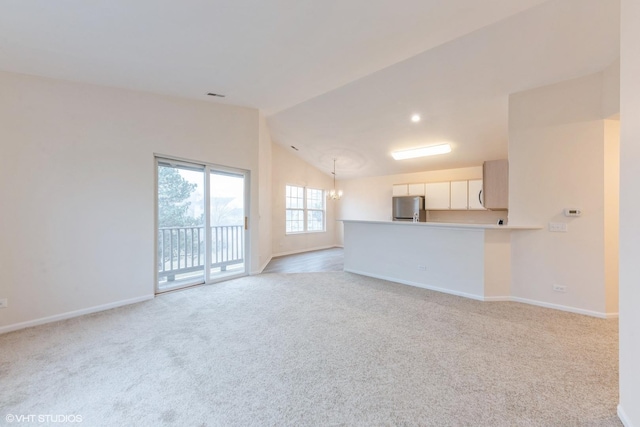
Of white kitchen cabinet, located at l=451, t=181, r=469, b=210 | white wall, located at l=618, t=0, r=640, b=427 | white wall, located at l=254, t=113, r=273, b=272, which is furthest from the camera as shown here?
white kitchen cabinet, located at l=451, t=181, r=469, b=210

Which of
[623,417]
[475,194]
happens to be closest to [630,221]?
[623,417]

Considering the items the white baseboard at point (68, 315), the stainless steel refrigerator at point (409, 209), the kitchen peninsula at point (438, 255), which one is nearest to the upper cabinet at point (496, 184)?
the kitchen peninsula at point (438, 255)

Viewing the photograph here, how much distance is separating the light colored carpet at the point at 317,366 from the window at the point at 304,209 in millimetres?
4770

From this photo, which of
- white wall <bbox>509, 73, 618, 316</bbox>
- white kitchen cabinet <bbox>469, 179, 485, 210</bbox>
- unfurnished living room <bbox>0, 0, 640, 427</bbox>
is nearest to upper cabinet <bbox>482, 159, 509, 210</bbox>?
unfurnished living room <bbox>0, 0, 640, 427</bbox>

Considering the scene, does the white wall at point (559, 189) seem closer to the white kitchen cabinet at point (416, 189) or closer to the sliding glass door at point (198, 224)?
the white kitchen cabinet at point (416, 189)

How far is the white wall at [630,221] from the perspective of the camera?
1481 mm

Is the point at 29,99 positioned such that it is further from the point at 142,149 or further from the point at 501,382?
the point at 501,382

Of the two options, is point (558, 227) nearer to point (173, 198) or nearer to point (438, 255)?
point (438, 255)

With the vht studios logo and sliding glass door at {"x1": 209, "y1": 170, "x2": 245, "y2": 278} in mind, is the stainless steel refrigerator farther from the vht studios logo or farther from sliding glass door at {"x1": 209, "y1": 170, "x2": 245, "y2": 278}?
the vht studios logo

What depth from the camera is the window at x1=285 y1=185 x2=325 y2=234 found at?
8109 mm

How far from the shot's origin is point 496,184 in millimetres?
5133

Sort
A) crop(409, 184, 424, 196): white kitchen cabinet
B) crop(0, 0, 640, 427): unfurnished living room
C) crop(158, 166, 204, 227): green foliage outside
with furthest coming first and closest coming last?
crop(409, 184, 424, 196): white kitchen cabinet, crop(158, 166, 204, 227): green foliage outside, crop(0, 0, 640, 427): unfurnished living room

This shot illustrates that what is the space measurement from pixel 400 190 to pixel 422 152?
5.51ft

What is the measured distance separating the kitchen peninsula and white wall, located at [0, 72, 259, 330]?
359 cm
